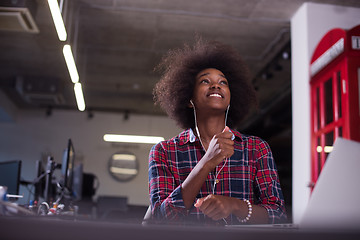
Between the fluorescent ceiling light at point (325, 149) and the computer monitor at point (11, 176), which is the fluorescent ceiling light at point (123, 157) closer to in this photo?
the fluorescent ceiling light at point (325, 149)

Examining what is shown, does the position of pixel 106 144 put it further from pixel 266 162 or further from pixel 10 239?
pixel 10 239

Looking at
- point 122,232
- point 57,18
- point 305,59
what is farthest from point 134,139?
point 122,232

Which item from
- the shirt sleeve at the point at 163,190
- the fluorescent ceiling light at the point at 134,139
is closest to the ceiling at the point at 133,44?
the fluorescent ceiling light at the point at 134,139

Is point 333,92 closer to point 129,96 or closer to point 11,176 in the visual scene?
point 11,176

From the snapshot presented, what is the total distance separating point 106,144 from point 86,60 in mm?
3448

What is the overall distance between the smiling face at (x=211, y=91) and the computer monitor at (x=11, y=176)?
2.04 metres

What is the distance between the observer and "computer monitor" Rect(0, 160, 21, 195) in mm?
3178

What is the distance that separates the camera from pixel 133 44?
20.7 ft

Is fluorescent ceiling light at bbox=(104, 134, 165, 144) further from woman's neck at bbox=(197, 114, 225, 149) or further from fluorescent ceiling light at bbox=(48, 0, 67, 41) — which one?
woman's neck at bbox=(197, 114, 225, 149)

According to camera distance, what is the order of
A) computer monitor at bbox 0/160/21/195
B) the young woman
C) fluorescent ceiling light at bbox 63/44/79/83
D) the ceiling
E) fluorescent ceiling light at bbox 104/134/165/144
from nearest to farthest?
the young woman < computer monitor at bbox 0/160/21/195 < fluorescent ceiling light at bbox 63/44/79/83 < the ceiling < fluorescent ceiling light at bbox 104/134/165/144

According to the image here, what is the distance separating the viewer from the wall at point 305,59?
433 centimetres

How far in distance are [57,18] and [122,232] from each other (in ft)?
11.2

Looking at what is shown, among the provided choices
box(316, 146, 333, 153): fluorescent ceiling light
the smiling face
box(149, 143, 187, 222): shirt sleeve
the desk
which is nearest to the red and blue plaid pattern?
box(149, 143, 187, 222): shirt sleeve

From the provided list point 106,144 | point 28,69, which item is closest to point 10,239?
point 28,69
